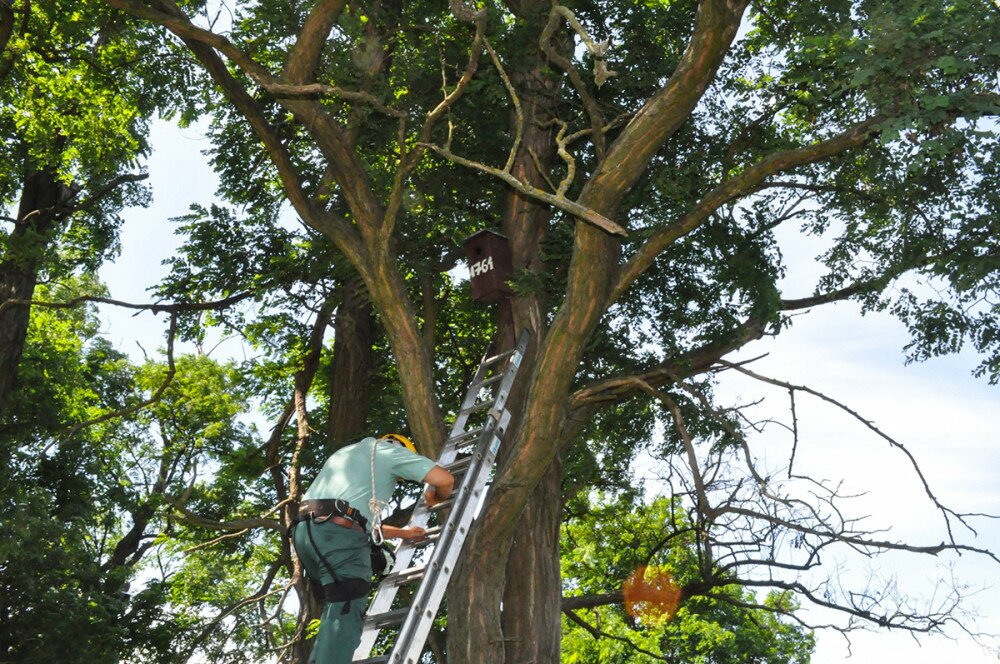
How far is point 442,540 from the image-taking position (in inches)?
238

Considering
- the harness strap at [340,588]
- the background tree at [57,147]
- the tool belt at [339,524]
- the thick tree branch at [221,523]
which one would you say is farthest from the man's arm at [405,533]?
the background tree at [57,147]

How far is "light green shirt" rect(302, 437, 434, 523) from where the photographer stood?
5660 mm

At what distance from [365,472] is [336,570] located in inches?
22.5

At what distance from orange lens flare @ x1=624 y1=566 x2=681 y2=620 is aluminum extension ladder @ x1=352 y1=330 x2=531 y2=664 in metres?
4.59

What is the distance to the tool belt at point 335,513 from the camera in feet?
18.2

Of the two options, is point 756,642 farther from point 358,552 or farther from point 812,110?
point 358,552

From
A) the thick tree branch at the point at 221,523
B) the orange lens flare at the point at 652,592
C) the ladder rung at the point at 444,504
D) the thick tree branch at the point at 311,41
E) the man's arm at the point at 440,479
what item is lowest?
the man's arm at the point at 440,479

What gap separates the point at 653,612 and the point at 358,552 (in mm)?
9441

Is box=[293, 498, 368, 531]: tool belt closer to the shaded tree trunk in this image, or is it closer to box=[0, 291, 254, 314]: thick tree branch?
the shaded tree trunk

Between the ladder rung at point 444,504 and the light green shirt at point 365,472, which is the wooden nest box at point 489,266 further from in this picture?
the light green shirt at point 365,472

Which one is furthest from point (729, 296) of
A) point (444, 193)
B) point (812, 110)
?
point (444, 193)

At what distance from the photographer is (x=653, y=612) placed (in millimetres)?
14133

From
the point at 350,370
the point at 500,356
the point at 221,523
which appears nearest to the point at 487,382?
the point at 500,356

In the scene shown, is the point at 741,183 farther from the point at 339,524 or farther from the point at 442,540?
the point at 339,524
